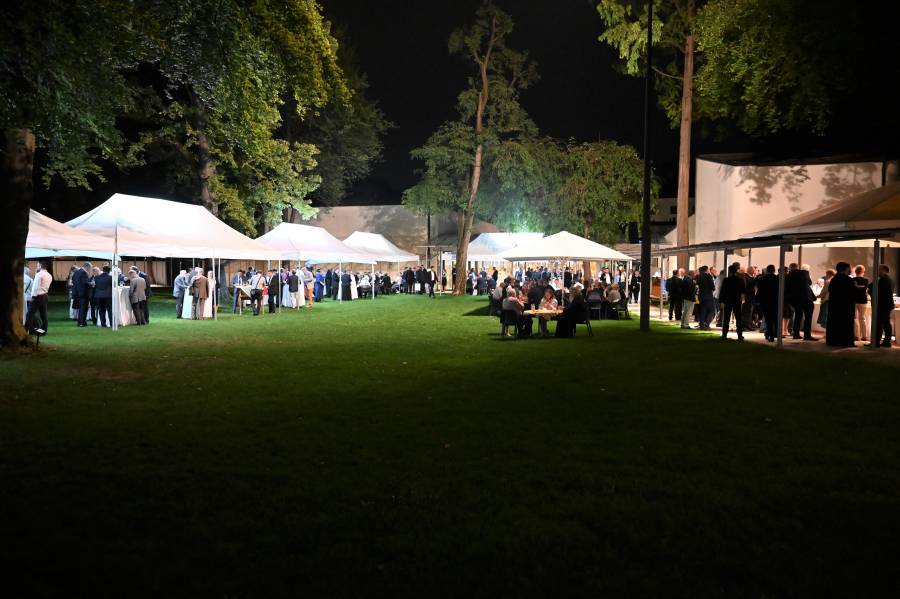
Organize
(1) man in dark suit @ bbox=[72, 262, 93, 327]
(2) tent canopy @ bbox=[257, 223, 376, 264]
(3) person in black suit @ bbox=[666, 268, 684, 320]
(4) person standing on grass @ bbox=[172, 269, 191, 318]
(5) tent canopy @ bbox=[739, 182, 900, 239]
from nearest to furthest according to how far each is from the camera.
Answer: (5) tent canopy @ bbox=[739, 182, 900, 239], (1) man in dark suit @ bbox=[72, 262, 93, 327], (3) person in black suit @ bbox=[666, 268, 684, 320], (4) person standing on grass @ bbox=[172, 269, 191, 318], (2) tent canopy @ bbox=[257, 223, 376, 264]

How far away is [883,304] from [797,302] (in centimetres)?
169

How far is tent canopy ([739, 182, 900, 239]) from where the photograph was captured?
11.4 meters

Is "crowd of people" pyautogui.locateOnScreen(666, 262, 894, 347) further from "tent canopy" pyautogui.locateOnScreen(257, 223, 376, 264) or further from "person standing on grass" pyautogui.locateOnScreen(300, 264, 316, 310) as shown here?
"tent canopy" pyautogui.locateOnScreen(257, 223, 376, 264)

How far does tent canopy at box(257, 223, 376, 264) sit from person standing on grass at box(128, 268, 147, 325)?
822 centimetres

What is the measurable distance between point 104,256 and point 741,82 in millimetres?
17497

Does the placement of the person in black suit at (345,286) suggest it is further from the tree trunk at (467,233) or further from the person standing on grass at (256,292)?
the person standing on grass at (256,292)

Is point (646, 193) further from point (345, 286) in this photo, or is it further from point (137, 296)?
point (345, 286)

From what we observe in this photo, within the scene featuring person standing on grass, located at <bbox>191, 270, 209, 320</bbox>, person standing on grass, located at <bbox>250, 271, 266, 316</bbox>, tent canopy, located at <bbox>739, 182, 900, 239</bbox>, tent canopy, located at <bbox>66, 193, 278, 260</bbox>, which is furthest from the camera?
person standing on grass, located at <bbox>250, 271, 266, 316</bbox>

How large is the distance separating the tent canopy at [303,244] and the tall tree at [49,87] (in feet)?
44.9

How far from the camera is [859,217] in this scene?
11.8m

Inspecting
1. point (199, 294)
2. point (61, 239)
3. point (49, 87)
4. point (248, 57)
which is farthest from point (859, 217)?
point (199, 294)

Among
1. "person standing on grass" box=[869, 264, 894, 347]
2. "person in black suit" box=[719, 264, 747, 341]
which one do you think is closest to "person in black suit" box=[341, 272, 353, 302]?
"person in black suit" box=[719, 264, 747, 341]

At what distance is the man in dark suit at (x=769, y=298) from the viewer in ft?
45.7

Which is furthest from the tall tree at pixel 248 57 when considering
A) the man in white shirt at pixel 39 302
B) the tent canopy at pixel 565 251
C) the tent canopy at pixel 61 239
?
the tent canopy at pixel 565 251
